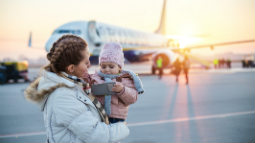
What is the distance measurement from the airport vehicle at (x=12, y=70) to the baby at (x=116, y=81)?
46.6 ft

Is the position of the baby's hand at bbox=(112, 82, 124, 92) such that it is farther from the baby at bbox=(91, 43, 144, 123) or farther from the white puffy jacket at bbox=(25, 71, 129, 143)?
the white puffy jacket at bbox=(25, 71, 129, 143)

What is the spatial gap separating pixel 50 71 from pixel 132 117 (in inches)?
189

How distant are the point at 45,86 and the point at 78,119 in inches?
10.4

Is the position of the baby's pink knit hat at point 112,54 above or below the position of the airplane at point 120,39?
below

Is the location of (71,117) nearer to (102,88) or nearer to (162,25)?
(102,88)

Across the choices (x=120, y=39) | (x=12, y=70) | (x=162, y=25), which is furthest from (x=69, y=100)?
(x=162, y=25)

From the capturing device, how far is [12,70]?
50.3 ft

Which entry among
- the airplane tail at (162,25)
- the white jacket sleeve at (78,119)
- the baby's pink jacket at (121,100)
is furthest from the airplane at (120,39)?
the airplane tail at (162,25)

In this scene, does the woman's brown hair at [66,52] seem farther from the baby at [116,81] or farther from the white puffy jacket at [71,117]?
the baby at [116,81]

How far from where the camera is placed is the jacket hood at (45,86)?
1546mm

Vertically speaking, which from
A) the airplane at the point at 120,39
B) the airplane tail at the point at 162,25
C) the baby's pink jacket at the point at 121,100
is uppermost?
the airplane tail at the point at 162,25

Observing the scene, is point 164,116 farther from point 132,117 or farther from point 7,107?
point 7,107

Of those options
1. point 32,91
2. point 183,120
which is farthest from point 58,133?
point 183,120

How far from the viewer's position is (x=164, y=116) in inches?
246
